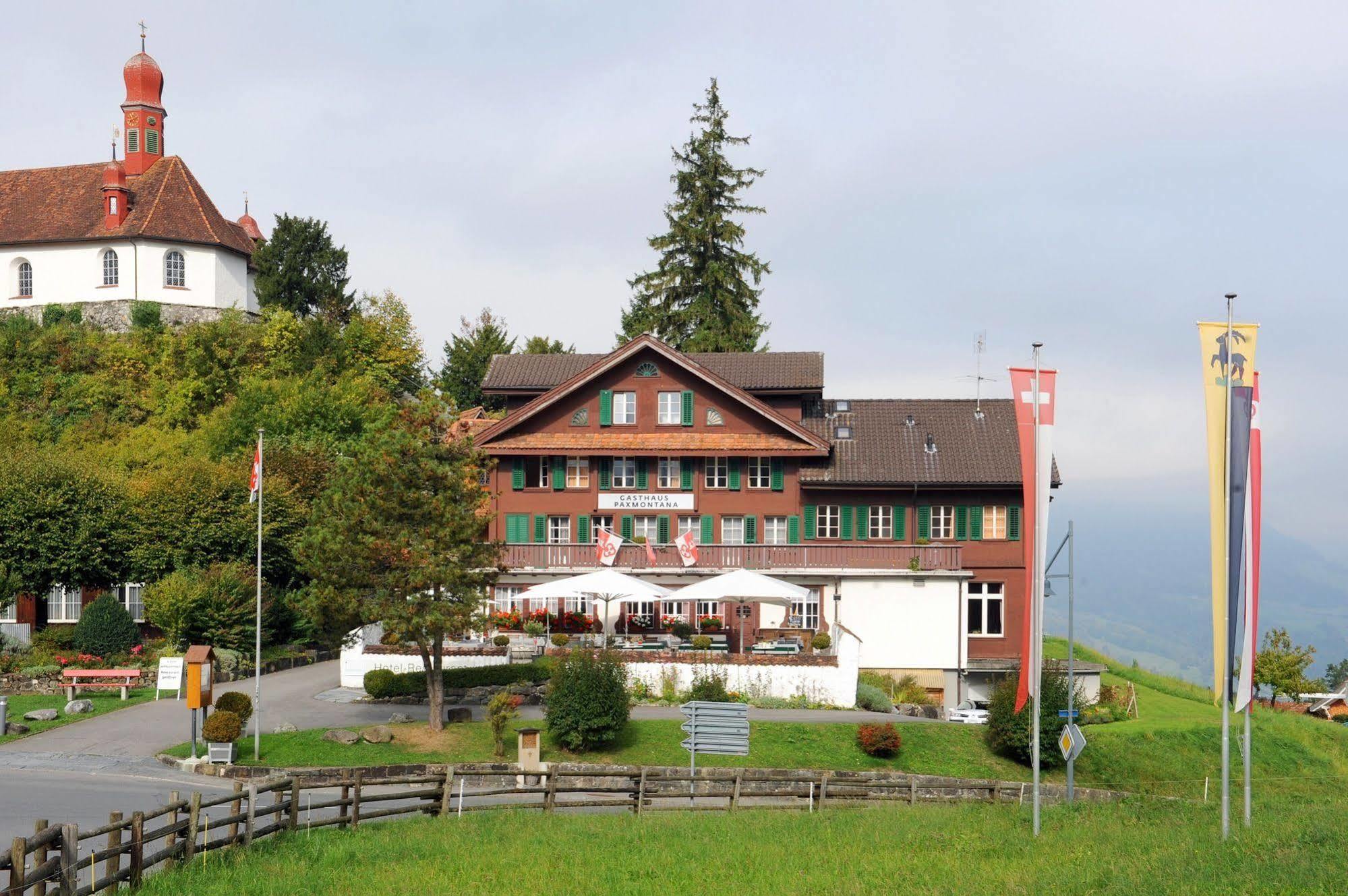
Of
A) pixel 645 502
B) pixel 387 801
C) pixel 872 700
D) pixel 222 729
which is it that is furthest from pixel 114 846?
pixel 645 502

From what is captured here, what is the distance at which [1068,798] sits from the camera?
31.1 m

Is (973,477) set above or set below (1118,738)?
above

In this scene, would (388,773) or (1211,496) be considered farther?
(388,773)

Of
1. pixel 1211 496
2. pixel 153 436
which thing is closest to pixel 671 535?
pixel 153 436

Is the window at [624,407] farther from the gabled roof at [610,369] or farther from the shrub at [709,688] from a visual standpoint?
the shrub at [709,688]

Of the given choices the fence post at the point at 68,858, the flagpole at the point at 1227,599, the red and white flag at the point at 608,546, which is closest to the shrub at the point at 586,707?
the red and white flag at the point at 608,546

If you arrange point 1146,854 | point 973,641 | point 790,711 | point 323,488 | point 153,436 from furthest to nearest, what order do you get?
point 153,436 → point 323,488 → point 973,641 → point 790,711 → point 1146,854

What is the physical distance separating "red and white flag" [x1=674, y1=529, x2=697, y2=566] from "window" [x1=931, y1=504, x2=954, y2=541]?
8891mm

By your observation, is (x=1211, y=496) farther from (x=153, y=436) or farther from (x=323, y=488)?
(x=153, y=436)

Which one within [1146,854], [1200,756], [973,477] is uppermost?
[973,477]

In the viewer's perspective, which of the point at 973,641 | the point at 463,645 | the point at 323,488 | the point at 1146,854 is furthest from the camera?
the point at 323,488

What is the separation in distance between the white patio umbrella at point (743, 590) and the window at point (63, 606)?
79.9 ft

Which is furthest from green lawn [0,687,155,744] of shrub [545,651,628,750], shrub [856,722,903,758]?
shrub [856,722,903,758]

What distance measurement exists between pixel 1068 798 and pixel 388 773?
14.3 meters
